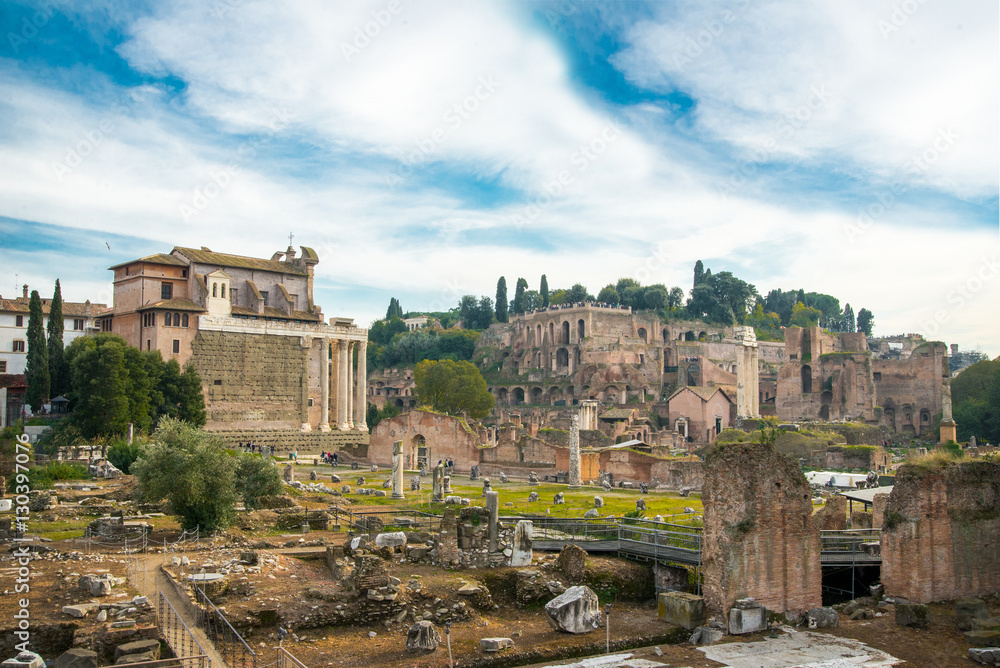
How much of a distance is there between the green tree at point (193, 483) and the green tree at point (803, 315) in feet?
377

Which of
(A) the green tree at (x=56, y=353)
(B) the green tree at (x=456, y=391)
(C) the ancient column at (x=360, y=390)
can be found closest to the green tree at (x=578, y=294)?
(B) the green tree at (x=456, y=391)

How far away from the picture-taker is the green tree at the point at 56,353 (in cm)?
4472

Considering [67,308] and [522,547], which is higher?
[67,308]

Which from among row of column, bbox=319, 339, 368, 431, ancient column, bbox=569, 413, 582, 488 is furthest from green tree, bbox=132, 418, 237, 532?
row of column, bbox=319, 339, 368, 431

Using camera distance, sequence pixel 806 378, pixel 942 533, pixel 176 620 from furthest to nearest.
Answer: pixel 806 378
pixel 942 533
pixel 176 620

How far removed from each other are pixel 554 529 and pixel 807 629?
24.6 ft

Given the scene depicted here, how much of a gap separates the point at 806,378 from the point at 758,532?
234 feet

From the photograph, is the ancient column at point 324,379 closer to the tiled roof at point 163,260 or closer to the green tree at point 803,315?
the tiled roof at point 163,260

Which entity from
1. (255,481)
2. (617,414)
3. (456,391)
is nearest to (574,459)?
(255,481)

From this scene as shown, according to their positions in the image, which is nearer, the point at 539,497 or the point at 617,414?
the point at 539,497

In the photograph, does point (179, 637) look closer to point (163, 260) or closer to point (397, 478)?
point (397, 478)

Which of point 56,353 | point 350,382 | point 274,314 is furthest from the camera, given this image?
point 350,382

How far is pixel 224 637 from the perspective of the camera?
42.9ft

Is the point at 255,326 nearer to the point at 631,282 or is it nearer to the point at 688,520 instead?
the point at 688,520
